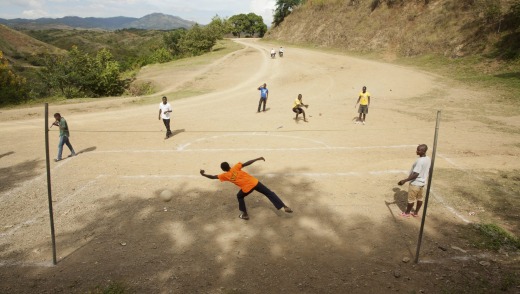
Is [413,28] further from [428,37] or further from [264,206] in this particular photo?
[264,206]

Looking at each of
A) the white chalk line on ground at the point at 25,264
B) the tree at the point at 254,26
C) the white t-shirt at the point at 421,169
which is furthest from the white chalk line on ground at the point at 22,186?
the tree at the point at 254,26

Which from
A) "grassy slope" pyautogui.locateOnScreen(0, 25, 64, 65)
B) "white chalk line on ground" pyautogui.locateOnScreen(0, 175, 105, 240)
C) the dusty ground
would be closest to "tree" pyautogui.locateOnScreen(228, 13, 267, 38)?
"grassy slope" pyautogui.locateOnScreen(0, 25, 64, 65)

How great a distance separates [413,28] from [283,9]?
4337cm

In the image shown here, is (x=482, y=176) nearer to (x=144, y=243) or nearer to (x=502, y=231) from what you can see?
(x=502, y=231)

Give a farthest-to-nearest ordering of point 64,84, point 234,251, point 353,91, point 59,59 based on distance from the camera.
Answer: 1. point 59,59
2. point 64,84
3. point 353,91
4. point 234,251

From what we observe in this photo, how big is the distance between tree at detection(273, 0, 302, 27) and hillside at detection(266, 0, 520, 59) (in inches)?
548

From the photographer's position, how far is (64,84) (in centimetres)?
3064

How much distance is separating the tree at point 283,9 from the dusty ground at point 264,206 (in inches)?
2516

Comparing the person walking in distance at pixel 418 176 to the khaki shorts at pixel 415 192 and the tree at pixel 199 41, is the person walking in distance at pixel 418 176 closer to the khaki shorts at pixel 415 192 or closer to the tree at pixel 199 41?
the khaki shorts at pixel 415 192

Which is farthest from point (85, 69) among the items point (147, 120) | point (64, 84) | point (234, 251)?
point (234, 251)

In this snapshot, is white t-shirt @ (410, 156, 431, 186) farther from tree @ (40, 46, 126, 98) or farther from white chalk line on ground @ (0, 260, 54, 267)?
tree @ (40, 46, 126, 98)

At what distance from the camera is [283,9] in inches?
3039

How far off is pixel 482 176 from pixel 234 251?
8.18m

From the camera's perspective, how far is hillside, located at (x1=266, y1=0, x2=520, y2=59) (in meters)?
30.9
